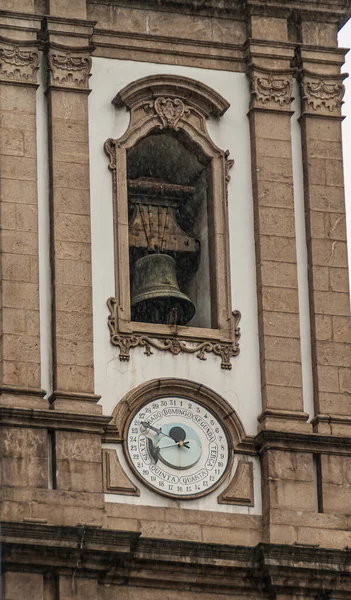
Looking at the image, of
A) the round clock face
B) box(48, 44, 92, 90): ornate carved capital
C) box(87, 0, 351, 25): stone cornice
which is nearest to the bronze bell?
the round clock face

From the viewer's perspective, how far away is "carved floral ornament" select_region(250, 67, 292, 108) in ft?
188

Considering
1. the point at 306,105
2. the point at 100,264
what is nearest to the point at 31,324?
the point at 100,264

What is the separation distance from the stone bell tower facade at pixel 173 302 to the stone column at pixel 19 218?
32mm

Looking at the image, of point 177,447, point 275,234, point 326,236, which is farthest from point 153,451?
point 326,236

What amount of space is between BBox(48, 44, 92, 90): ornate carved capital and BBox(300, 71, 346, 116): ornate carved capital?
3.34 m

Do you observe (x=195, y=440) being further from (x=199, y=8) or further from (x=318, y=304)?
(x=199, y=8)

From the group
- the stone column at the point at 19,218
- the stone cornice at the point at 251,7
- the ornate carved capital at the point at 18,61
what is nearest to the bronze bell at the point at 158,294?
the stone column at the point at 19,218

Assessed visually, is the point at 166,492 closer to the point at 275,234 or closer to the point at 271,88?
the point at 275,234

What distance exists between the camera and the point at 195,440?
5506 centimetres

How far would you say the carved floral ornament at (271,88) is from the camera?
5741cm

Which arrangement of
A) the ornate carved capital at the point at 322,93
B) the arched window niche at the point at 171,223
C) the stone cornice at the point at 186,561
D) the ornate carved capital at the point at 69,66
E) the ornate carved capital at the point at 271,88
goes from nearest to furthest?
the stone cornice at the point at 186,561 → the arched window niche at the point at 171,223 → the ornate carved capital at the point at 69,66 → the ornate carved capital at the point at 271,88 → the ornate carved capital at the point at 322,93

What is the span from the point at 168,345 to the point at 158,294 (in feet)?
3.08

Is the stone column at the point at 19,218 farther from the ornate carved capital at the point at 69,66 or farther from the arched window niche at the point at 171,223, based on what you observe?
the arched window niche at the point at 171,223

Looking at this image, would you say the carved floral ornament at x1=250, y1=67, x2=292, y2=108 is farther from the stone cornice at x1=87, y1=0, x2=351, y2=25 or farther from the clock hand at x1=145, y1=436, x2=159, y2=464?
the clock hand at x1=145, y1=436, x2=159, y2=464
